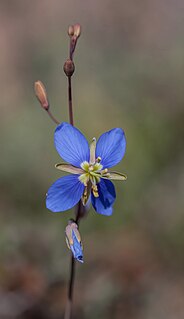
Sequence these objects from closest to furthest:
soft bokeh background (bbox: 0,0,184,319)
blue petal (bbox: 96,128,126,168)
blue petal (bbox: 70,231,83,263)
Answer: blue petal (bbox: 70,231,83,263), blue petal (bbox: 96,128,126,168), soft bokeh background (bbox: 0,0,184,319)

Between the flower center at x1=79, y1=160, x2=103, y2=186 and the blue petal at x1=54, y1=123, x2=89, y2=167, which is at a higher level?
the blue petal at x1=54, y1=123, x2=89, y2=167

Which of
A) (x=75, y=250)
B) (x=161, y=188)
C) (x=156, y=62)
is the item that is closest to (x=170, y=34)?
(x=156, y=62)

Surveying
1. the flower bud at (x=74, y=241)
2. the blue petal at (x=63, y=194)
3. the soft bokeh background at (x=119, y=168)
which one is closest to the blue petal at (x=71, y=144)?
the blue petal at (x=63, y=194)

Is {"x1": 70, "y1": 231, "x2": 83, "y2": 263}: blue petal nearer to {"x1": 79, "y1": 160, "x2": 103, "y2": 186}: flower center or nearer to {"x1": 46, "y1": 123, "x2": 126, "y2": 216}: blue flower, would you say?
{"x1": 46, "y1": 123, "x2": 126, "y2": 216}: blue flower

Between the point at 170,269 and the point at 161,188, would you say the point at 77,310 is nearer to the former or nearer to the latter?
the point at 170,269

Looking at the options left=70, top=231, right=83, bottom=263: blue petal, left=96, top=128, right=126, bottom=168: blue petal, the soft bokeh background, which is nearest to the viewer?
left=70, top=231, right=83, bottom=263: blue petal

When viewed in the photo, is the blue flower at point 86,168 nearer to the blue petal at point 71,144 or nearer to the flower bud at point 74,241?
the blue petal at point 71,144

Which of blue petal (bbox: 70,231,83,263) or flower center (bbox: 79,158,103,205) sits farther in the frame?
flower center (bbox: 79,158,103,205)

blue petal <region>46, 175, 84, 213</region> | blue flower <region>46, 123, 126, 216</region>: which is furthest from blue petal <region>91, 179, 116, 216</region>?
blue petal <region>46, 175, 84, 213</region>

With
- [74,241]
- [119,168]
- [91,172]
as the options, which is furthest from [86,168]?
[119,168]
